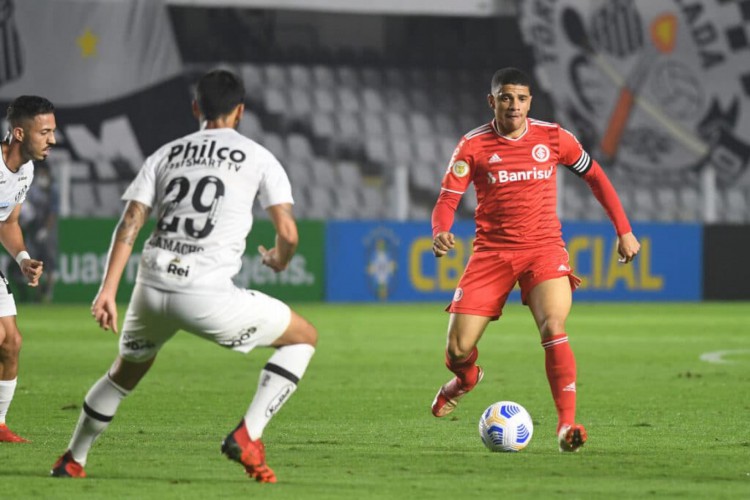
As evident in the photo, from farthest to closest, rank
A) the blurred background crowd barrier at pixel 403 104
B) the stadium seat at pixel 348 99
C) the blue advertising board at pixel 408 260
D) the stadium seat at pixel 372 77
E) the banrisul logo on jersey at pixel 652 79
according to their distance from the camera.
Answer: the banrisul logo on jersey at pixel 652 79
the stadium seat at pixel 372 77
the stadium seat at pixel 348 99
the blurred background crowd barrier at pixel 403 104
the blue advertising board at pixel 408 260

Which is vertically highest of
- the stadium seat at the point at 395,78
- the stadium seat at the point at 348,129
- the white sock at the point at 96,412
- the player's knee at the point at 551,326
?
the stadium seat at the point at 395,78

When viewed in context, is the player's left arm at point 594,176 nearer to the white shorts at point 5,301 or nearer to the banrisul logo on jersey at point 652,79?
the white shorts at point 5,301

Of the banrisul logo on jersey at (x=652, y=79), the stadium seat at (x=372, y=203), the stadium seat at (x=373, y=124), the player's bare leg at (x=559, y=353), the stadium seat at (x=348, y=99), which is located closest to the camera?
the player's bare leg at (x=559, y=353)

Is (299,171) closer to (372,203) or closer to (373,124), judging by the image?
(372,203)

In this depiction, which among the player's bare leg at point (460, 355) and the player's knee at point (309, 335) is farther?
the player's bare leg at point (460, 355)

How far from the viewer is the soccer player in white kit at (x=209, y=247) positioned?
572 centimetres

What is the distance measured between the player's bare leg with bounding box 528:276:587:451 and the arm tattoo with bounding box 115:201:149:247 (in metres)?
2.39

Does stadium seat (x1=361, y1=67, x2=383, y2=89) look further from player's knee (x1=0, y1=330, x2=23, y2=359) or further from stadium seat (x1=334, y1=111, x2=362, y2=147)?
player's knee (x1=0, y1=330, x2=23, y2=359)

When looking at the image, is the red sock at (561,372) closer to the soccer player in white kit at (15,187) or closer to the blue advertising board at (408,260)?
the soccer player in white kit at (15,187)

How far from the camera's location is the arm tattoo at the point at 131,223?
224 inches

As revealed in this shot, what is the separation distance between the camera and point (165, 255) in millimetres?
5738

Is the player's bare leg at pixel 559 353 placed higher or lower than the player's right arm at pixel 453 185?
lower

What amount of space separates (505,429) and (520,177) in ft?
4.79

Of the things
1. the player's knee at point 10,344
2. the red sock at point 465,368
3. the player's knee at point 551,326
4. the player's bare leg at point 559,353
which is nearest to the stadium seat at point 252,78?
the red sock at point 465,368
